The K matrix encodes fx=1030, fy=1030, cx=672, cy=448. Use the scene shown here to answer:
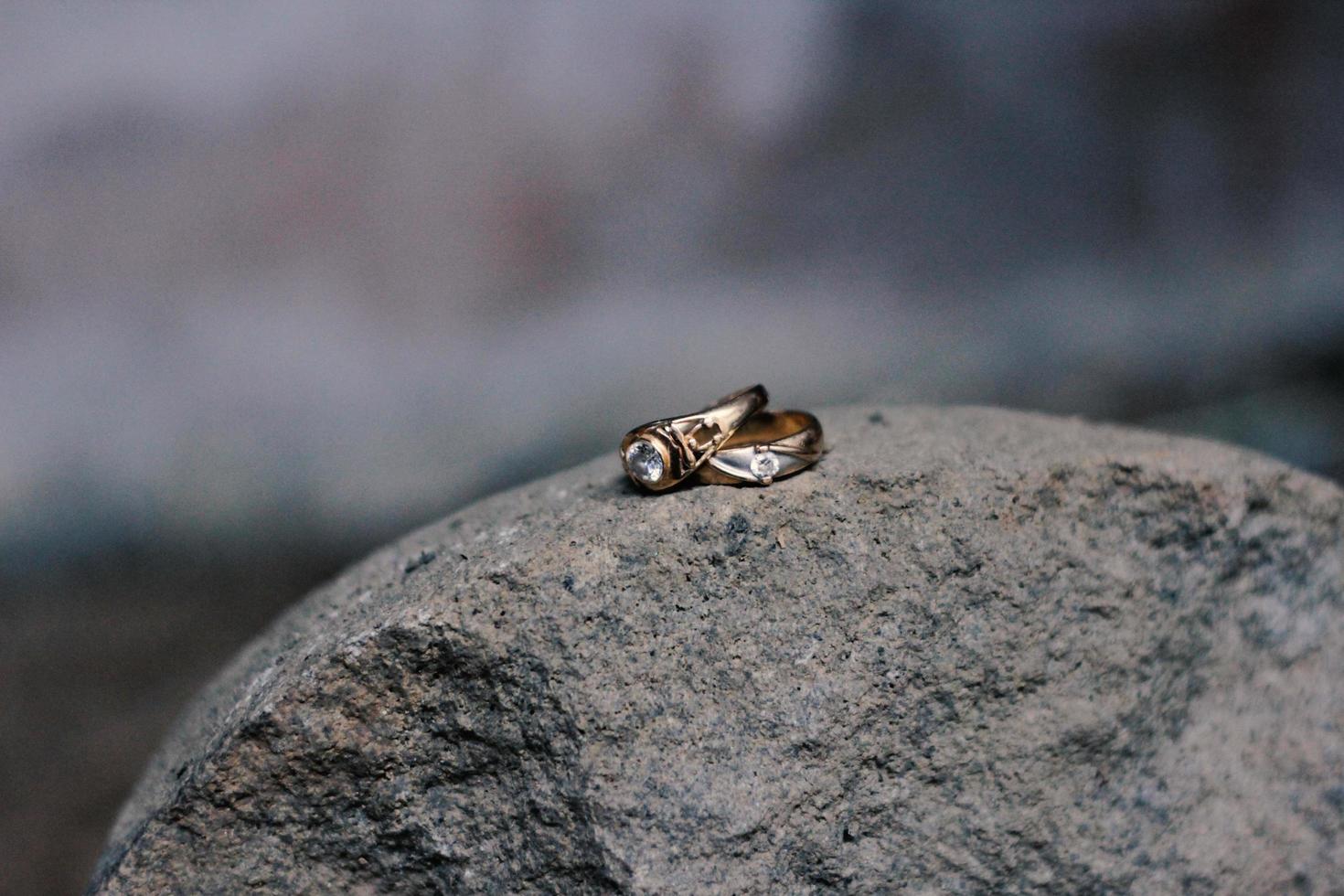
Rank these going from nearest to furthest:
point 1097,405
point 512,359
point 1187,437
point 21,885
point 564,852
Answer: point 564,852, point 1187,437, point 21,885, point 512,359, point 1097,405

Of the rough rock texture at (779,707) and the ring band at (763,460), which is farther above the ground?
the ring band at (763,460)

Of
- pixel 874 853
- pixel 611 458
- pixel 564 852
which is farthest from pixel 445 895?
pixel 611 458

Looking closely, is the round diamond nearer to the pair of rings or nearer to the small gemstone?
the pair of rings

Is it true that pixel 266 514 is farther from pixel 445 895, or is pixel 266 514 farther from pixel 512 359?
pixel 445 895

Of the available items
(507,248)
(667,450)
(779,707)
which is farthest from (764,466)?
(507,248)

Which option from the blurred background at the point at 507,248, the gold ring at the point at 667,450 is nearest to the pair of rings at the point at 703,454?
the gold ring at the point at 667,450

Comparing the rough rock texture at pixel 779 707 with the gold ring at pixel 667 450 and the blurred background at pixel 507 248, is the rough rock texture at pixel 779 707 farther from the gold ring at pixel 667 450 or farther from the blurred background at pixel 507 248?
the blurred background at pixel 507 248
